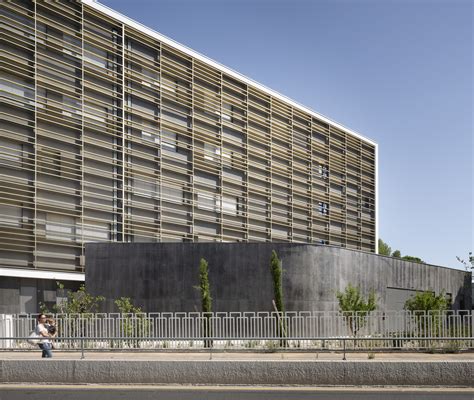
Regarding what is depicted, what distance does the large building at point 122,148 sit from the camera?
47.3m

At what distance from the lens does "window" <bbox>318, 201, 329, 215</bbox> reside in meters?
76.6

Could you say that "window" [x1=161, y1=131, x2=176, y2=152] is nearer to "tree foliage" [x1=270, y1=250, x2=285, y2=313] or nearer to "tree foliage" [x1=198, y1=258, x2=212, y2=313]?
"tree foliage" [x1=270, y1=250, x2=285, y2=313]

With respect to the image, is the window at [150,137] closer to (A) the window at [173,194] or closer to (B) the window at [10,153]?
(A) the window at [173,194]

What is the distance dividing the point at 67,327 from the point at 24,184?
18489mm

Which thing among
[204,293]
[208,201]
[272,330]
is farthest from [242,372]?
[208,201]

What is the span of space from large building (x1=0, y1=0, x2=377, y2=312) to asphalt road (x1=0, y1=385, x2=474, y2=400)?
96.5 feet

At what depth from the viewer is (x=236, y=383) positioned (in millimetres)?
18422

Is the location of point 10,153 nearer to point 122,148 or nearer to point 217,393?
point 122,148

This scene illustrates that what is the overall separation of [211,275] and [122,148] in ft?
53.3

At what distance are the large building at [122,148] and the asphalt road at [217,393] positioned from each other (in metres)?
29.4

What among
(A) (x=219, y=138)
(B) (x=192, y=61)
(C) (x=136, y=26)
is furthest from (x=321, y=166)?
(C) (x=136, y=26)

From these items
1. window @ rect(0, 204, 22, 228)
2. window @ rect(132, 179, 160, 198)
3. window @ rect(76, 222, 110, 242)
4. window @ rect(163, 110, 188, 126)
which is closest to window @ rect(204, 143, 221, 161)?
window @ rect(163, 110, 188, 126)

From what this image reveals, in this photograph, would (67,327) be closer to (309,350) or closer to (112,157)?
(309,350)

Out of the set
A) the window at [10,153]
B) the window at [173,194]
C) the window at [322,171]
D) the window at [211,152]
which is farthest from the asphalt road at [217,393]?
the window at [322,171]
